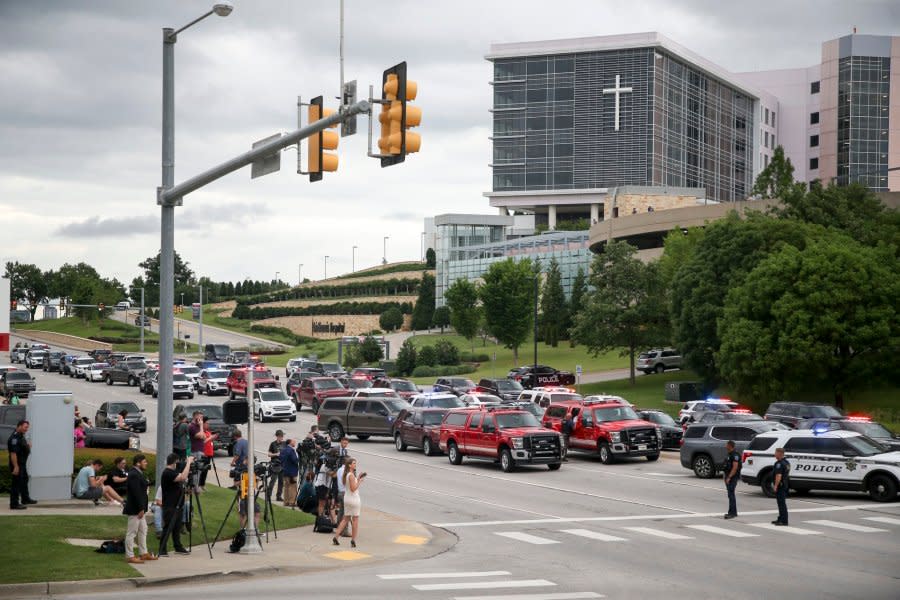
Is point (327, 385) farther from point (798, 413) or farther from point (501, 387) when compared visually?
point (798, 413)

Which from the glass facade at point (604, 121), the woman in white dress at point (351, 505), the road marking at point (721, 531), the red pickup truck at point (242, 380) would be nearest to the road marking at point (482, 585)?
the woman in white dress at point (351, 505)

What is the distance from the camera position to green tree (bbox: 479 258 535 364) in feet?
293

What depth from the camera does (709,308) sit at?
60375mm

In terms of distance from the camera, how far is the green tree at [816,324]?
50.2m

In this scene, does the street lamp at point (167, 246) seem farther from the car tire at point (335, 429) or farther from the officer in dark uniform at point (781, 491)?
the car tire at point (335, 429)

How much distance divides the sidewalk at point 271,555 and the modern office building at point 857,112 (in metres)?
144

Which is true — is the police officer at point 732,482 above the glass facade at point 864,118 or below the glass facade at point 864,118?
below

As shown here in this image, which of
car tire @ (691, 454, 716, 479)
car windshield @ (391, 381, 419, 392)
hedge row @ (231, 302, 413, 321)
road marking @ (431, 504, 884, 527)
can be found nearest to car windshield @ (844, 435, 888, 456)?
road marking @ (431, 504, 884, 527)

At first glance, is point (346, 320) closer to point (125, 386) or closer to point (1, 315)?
point (125, 386)

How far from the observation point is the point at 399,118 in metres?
13.1

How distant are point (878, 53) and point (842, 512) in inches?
5712

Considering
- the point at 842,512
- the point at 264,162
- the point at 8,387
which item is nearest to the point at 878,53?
the point at 8,387

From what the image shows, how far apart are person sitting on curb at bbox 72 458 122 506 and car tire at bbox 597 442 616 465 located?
55.9ft

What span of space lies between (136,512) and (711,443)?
60.7 ft
